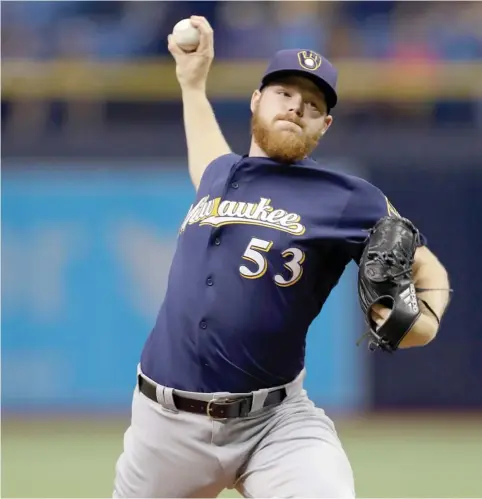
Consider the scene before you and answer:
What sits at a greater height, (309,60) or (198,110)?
(309,60)

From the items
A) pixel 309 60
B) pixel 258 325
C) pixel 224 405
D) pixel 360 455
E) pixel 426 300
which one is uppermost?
pixel 309 60

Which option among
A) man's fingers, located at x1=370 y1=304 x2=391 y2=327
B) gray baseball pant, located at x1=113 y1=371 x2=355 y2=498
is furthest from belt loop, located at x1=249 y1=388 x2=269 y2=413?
man's fingers, located at x1=370 y1=304 x2=391 y2=327

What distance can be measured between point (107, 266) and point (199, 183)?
5.06 m

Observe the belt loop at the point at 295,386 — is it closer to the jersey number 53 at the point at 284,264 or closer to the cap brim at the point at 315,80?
the jersey number 53 at the point at 284,264

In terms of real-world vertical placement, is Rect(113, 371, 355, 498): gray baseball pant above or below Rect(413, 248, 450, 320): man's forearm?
below

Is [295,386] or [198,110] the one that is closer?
[295,386]

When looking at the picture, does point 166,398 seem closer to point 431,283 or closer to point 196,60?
point 431,283

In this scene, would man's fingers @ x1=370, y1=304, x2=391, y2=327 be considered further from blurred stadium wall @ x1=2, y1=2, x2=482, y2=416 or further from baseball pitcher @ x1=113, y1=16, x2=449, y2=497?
blurred stadium wall @ x1=2, y1=2, x2=482, y2=416

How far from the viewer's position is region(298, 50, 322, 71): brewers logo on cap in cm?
461

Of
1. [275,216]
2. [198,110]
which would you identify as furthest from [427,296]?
[198,110]

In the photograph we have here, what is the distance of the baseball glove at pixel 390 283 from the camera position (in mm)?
3998

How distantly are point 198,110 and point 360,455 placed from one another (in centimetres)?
405

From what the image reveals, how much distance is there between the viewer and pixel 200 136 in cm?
529

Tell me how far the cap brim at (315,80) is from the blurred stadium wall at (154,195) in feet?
16.9
